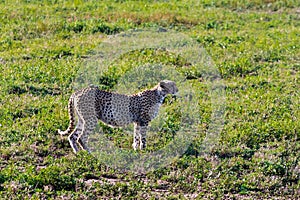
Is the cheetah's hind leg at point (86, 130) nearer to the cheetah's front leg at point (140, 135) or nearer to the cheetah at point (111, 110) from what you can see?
the cheetah at point (111, 110)

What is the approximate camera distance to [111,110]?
43.0 feet

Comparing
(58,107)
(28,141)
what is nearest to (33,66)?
(58,107)

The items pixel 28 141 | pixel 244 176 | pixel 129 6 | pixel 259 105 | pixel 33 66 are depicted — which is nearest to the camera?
pixel 244 176

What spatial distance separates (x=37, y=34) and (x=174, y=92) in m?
9.04

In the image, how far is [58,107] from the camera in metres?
15.0

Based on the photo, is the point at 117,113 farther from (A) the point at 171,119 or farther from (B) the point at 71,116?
(A) the point at 171,119

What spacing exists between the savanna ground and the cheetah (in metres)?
0.32

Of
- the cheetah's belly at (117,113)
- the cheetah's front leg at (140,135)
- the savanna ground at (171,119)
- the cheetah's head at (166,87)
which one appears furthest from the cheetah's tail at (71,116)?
the cheetah's head at (166,87)

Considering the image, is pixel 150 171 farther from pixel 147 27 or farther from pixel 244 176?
pixel 147 27

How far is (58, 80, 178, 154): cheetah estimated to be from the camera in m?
12.9

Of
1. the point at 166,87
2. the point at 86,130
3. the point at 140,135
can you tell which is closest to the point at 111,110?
the point at 86,130

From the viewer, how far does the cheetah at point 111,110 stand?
12.9 metres

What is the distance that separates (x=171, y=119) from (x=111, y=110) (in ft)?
7.05

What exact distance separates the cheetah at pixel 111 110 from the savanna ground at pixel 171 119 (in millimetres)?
323
